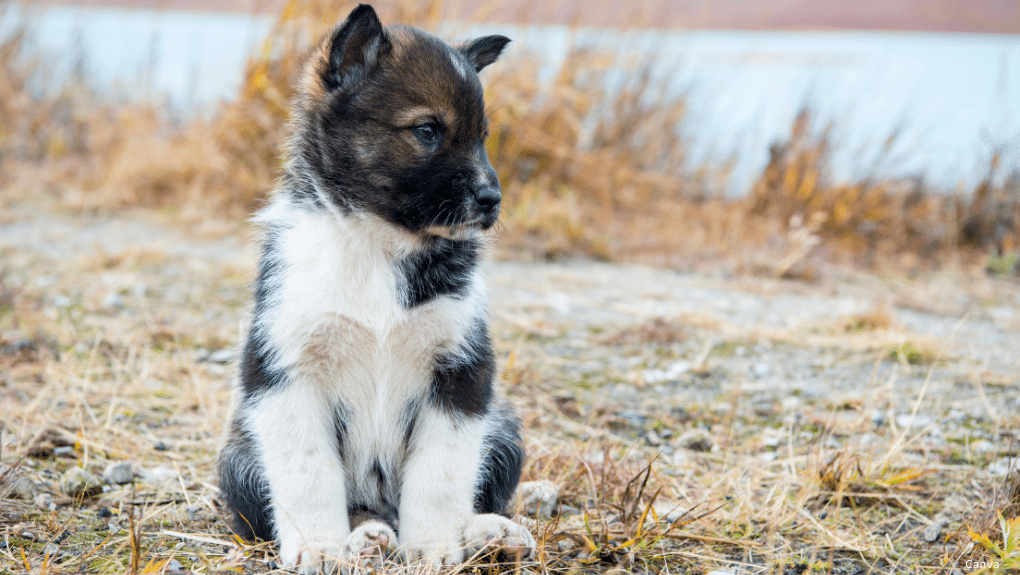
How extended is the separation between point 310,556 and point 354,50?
5.41ft

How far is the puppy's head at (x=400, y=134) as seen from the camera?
238 centimetres

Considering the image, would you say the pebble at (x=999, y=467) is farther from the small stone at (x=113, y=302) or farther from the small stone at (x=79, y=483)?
the small stone at (x=113, y=302)

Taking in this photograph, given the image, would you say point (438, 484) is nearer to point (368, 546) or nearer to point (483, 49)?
point (368, 546)

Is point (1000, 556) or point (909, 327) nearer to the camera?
point (1000, 556)

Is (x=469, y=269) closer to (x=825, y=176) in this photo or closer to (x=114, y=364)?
(x=114, y=364)

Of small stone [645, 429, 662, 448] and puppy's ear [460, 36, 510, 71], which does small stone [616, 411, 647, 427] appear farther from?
puppy's ear [460, 36, 510, 71]

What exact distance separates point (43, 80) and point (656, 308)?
9.96 metres

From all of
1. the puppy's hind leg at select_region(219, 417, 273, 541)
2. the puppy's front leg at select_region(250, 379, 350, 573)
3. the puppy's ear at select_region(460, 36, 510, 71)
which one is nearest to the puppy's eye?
the puppy's ear at select_region(460, 36, 510, 71)

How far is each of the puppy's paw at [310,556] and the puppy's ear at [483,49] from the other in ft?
5.95

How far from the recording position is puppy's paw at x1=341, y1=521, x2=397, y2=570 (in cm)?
213

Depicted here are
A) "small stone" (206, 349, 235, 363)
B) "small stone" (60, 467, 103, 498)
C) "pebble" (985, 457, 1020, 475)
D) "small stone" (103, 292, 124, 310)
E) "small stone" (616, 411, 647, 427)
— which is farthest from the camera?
"small stone" (103, 292, 124, 310)

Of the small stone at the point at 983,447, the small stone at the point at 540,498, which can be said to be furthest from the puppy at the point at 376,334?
the small stone at the point at 983,447

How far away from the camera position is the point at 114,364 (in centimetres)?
400

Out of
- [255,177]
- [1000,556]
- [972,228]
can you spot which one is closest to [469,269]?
[1000,556]
